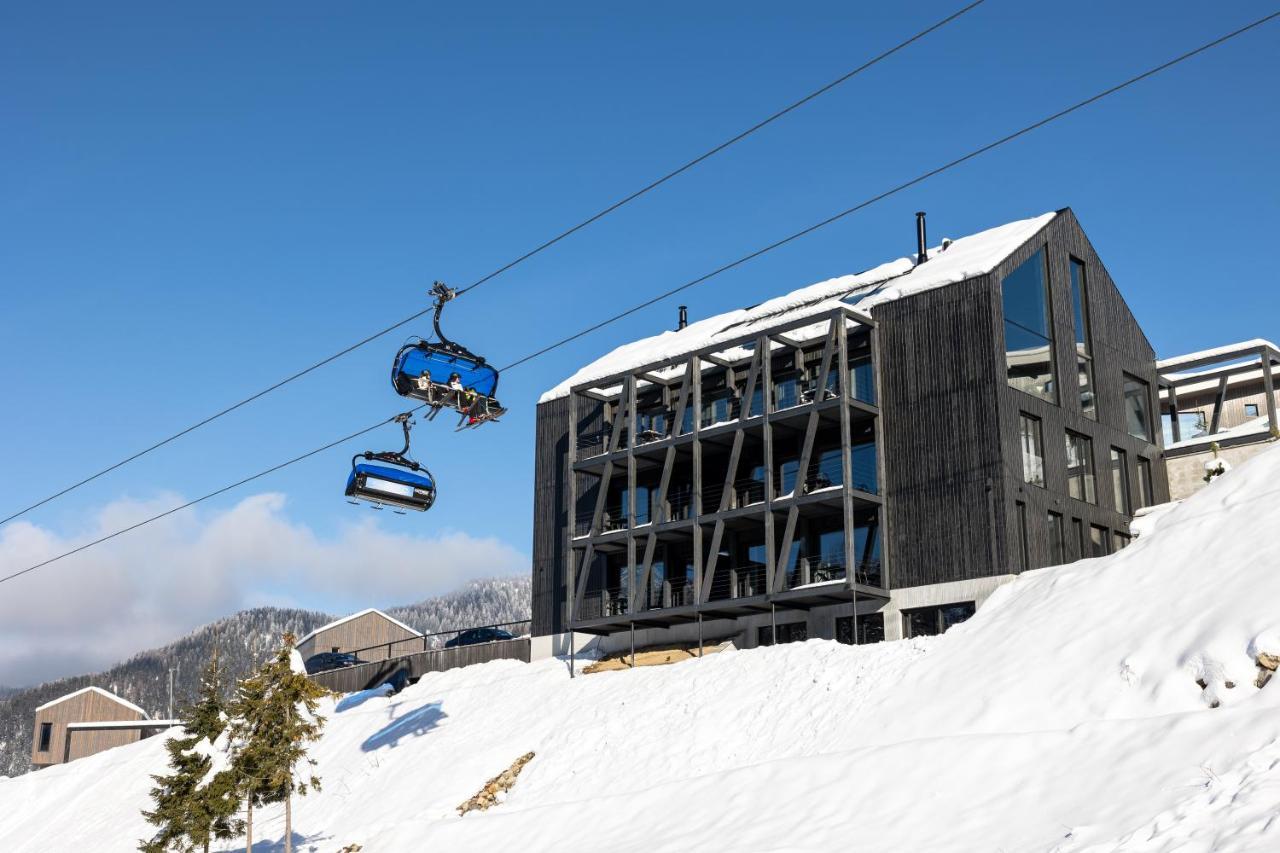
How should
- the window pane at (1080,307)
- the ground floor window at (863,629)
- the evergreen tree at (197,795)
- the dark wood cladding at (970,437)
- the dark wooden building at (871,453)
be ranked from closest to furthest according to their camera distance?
the evergreen tree at (197,795) → the dark wood cladding at (970,437) → the dark wooden building at (871,453) → the ground floor window at (863,629) → the window pane at (1080,307)

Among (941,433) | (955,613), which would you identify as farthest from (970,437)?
(955,613)

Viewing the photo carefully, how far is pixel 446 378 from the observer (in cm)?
2519

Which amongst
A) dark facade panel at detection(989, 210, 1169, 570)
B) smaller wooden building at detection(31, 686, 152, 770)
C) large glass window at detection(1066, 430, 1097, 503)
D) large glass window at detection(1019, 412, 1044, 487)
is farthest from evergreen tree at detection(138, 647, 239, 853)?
smaller wooden building at detection(31, 686, 152, 770)

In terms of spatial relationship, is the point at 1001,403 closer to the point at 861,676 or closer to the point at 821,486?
the point at 821,486

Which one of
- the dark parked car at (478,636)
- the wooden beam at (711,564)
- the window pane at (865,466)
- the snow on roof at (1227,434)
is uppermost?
the snow on roof at (1227,434)

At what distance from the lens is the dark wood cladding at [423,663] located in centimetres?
4500

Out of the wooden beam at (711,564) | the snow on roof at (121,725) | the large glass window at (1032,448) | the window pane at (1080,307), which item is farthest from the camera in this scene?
the snow on roof at (121,725)

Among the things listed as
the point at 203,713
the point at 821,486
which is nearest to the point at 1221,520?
the point at 821,486

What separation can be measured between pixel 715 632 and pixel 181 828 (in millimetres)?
15530

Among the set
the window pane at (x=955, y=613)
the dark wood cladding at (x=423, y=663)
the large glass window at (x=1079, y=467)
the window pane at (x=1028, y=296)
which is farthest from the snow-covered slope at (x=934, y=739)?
the window pane at (x=1028, y=296)

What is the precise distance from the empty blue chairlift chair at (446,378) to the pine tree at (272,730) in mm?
9066

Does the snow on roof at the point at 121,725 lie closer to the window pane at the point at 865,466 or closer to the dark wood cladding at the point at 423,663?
the dark wood cladding at the point at 423,663

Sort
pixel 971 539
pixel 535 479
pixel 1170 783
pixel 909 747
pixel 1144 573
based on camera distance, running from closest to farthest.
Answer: pixel 1170 783 < pixel 909 747 < pixel 1144 573 < pixel 971 539 < pixel 535 479

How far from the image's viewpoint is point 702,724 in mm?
30203
